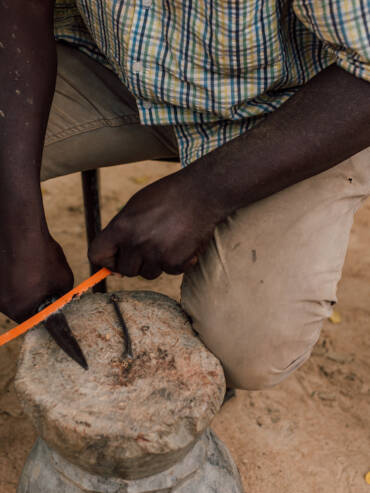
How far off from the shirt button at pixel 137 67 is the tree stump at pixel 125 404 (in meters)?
0.57

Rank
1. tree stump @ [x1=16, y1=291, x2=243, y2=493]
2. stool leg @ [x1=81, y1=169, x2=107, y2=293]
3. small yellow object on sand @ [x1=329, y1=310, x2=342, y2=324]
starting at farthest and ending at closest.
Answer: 1. small yellow object on sand @ [x1=329, y1=310, x2=342, y2=324]
2. stool leg @ [x1=81, y1=169, x2=107, y2=293]
3. tree stump @ [x1=16, y1=291, x2=243, y2=493]

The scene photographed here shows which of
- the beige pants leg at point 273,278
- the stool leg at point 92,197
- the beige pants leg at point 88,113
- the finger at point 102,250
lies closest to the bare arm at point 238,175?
the finger at point 102,250

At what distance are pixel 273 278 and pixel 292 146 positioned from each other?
325 millimetres

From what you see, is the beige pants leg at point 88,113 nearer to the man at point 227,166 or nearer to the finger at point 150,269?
the man at point 227,166

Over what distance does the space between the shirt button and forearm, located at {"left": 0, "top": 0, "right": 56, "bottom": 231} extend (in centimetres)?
22

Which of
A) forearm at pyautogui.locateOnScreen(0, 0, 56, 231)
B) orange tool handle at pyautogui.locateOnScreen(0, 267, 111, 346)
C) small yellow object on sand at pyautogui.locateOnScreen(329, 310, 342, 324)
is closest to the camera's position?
orange tool handle at pyautogui.locateOnScreen(0, 267, 111, 346)

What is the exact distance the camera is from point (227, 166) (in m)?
1.26

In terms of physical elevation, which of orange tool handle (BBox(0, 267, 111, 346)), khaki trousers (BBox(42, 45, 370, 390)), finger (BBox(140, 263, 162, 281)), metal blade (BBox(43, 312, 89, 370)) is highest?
orange tool handle (BBox(0, 267, 111, 346))

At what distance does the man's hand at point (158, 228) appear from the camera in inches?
49.9

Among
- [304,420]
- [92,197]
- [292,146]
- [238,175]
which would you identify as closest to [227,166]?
[238,175]

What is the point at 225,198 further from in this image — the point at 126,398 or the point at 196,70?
the point at 126,398

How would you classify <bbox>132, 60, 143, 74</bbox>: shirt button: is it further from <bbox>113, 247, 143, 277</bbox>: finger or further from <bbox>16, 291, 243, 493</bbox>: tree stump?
<bbox>16, 291, 243, 493</bbox>: tree stump

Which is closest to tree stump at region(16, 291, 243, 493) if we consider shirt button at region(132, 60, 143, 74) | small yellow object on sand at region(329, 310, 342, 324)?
shirt button at region(132, 60, 143, 74)

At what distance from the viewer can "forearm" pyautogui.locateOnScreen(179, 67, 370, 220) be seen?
120 centimetres
